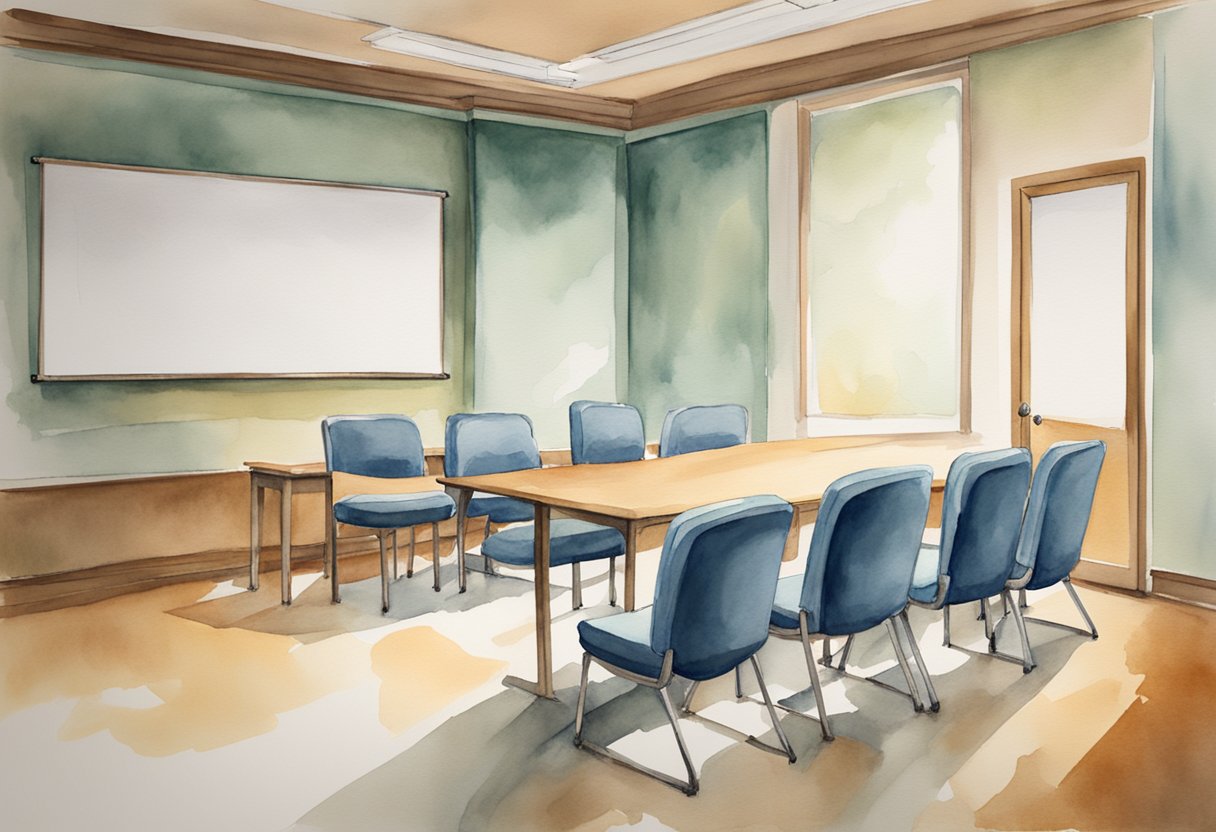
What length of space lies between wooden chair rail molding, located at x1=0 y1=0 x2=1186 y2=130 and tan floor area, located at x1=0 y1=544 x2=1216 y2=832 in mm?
3069

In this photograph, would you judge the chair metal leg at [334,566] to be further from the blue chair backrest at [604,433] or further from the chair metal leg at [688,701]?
the chair metal leg at [688,701]

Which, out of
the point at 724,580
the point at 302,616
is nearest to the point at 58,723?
the point at 302,616

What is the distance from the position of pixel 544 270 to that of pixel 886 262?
239 centimetres

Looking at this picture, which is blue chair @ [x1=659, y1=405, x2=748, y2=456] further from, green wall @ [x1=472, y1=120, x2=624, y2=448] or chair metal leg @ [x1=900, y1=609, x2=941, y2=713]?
chair metal leg @ [x1=900, y1=609, x2=941, y2=713]

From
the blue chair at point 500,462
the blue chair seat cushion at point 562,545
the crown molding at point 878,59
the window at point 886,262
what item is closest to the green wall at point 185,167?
the blue chair at point 500,462

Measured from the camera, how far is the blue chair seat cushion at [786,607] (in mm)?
3080

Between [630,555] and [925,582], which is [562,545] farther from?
[925,582]

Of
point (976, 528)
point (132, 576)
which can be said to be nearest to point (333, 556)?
point (132, 576)

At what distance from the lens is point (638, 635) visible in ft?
9.34

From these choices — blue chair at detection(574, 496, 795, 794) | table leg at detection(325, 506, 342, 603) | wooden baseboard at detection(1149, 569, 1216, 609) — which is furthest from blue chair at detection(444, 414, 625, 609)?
wooden baseboard at detection(1149, 569, 1216, 609)

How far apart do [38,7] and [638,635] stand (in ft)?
14.8

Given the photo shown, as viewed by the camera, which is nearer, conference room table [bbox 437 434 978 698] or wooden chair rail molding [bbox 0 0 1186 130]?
conference room table [bbox 437 434 978 698]

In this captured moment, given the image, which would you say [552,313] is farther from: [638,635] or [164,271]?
[638,635]

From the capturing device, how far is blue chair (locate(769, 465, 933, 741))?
290 centimetres
